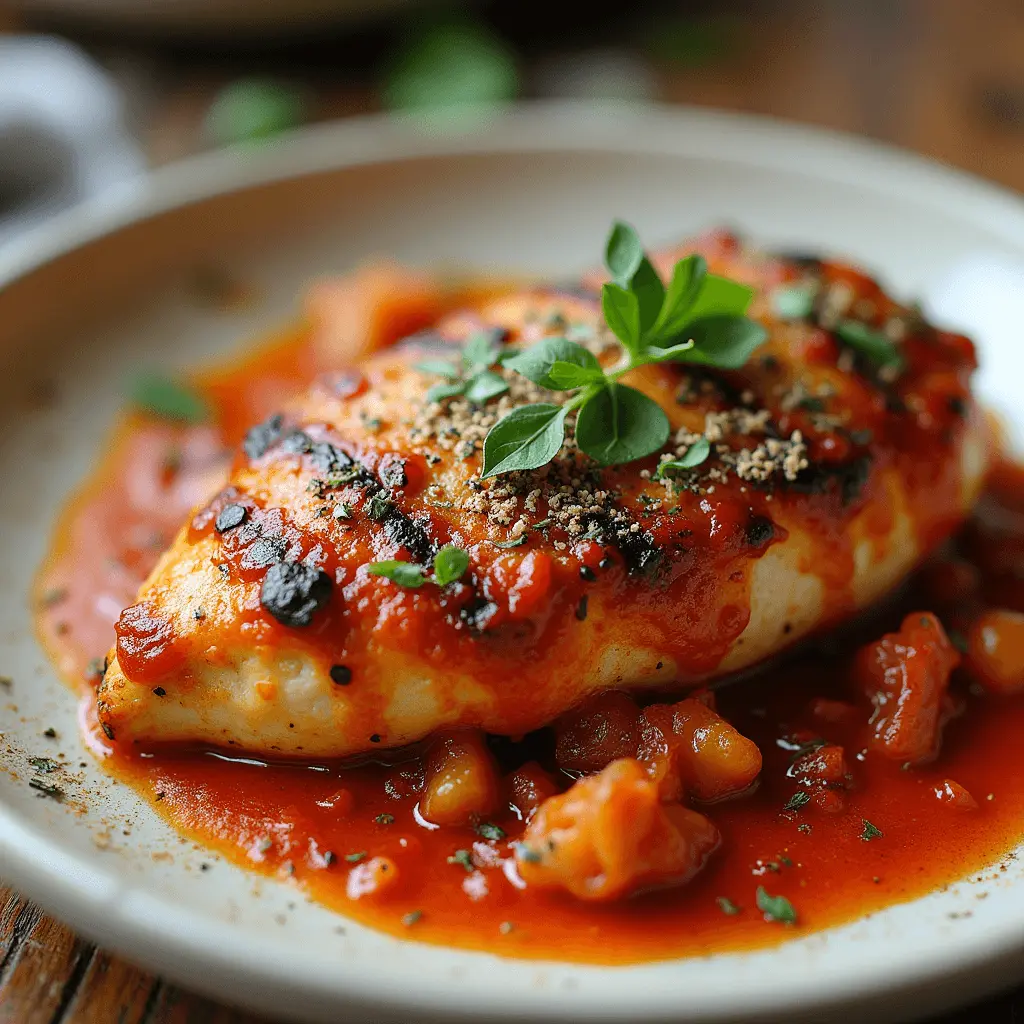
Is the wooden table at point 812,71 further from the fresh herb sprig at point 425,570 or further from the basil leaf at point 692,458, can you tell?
the fresh herb sprig at point 425,570

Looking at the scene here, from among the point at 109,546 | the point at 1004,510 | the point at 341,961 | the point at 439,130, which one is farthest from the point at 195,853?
the point at 439,130

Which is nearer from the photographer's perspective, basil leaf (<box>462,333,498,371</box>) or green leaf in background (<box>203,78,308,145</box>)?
basil leaf (<box>462,333,498,371</box>)

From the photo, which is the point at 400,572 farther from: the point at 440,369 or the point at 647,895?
the point at 647,895

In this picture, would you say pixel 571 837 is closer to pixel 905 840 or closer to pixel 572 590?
pixel 572 590

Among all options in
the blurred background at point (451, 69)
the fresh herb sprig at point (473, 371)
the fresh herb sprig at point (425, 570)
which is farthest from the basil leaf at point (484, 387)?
the blurred background at point (451, 69)

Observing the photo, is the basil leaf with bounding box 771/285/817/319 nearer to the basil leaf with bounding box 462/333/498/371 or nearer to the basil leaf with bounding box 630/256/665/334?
the basil leaf with bounding box 630/256/665/334

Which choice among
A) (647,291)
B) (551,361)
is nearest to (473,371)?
(551,361)

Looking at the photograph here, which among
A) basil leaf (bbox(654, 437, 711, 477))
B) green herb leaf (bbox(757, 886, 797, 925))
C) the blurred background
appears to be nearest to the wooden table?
the blurred background
